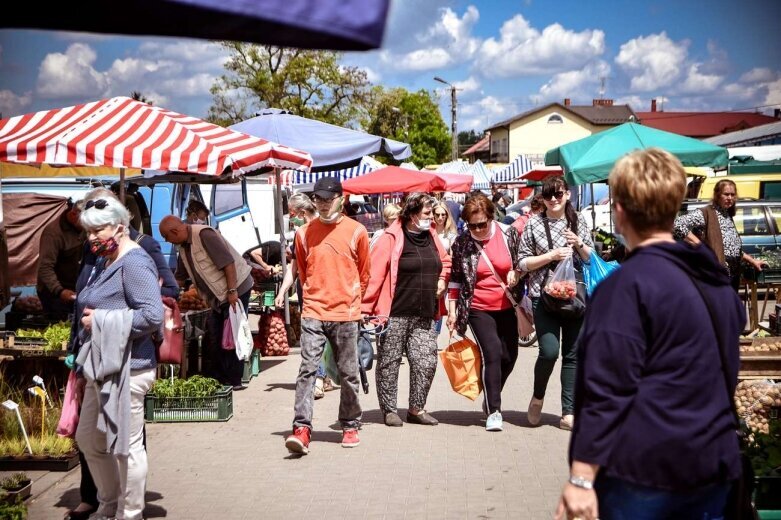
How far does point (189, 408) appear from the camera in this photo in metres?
8.63

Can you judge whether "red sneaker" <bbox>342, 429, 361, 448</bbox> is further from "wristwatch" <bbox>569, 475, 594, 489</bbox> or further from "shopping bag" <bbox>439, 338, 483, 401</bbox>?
"wristwatch" <bbox>569, 475, 594, 489</bbox>

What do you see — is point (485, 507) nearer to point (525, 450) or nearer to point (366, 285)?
point (525, 450)

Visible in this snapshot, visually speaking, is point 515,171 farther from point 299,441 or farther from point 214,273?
point 299,441

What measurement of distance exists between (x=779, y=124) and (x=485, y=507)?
153 feet

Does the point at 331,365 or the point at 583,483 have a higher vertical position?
the point at 583,483

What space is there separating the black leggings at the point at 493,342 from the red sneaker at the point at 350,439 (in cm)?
121

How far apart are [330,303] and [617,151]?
23.2 feet

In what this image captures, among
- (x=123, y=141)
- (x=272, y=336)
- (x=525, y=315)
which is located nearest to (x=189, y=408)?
(x=123, y=141)

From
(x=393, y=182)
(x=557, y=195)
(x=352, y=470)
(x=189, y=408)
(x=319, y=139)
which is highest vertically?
(x=319, y=139)

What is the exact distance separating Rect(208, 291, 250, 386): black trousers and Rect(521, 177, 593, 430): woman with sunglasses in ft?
11.9

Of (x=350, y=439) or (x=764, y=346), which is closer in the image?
(x=350, y=439)

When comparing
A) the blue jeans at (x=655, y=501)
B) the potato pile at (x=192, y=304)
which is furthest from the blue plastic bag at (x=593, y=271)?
the blue jeans at (x=655, y=501)

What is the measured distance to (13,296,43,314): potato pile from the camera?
30.8 feet

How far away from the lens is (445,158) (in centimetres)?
7669
